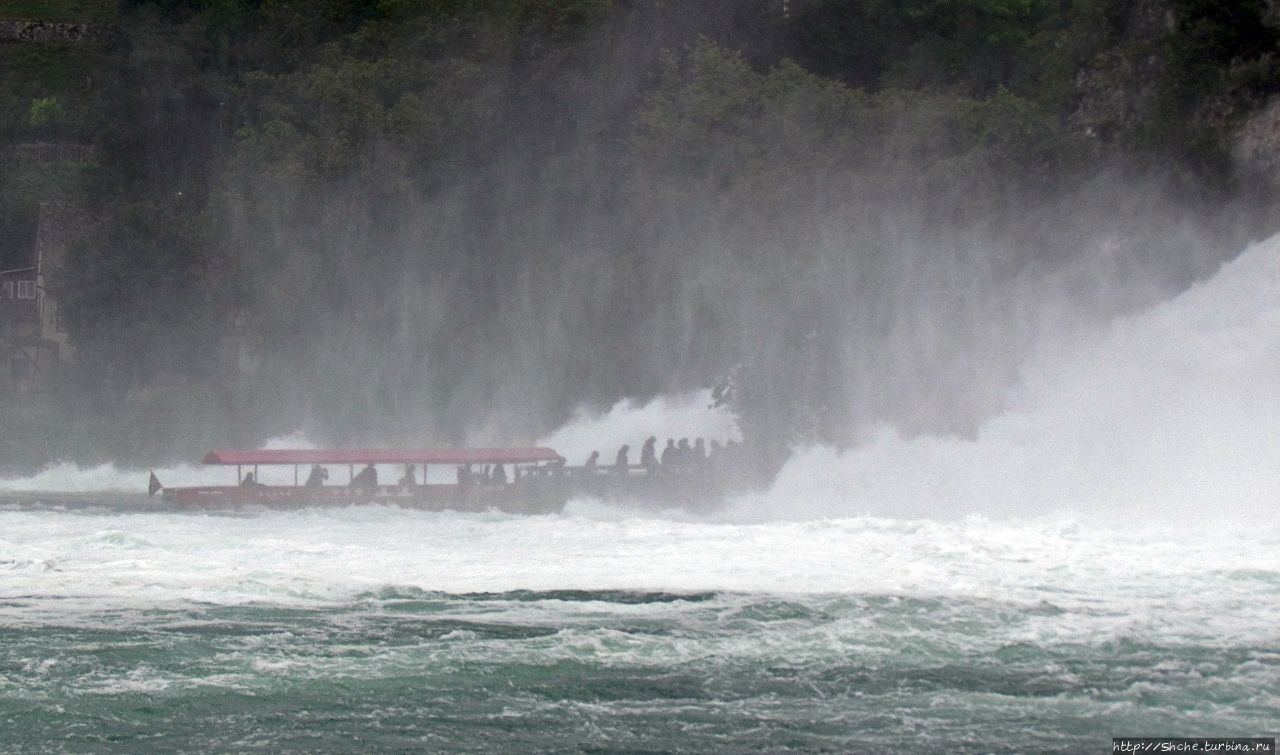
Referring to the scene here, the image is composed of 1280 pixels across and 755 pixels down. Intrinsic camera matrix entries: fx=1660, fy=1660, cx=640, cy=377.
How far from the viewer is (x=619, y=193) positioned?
64375 mm

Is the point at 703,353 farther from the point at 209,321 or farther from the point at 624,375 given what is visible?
the point at 209,321

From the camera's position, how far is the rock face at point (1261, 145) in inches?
1697

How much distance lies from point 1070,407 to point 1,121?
74.7m

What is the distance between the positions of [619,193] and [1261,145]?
88.2 ft

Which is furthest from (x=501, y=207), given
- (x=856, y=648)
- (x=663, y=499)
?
(x=856, y=648)

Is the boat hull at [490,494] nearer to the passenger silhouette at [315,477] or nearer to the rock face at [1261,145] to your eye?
the passenger silhouette at [315,477]

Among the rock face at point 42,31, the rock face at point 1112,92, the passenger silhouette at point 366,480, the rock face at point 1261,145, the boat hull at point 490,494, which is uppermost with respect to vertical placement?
the rock face at point 42,31

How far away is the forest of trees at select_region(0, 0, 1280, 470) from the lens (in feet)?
153

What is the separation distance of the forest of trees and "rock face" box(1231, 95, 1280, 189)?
0.37 m

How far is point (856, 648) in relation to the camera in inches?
922

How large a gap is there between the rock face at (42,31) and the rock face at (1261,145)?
3415 inches

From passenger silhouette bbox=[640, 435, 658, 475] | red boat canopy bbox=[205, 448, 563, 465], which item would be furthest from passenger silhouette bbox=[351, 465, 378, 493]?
passenger silhouette bbox=[640, 435, 658, 475]

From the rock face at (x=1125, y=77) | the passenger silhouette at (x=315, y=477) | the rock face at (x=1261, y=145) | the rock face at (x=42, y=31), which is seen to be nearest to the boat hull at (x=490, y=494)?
the passenger silhouette at (x=315, y=477)

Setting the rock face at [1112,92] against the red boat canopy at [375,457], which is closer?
the red boat canopy at [375,457]
